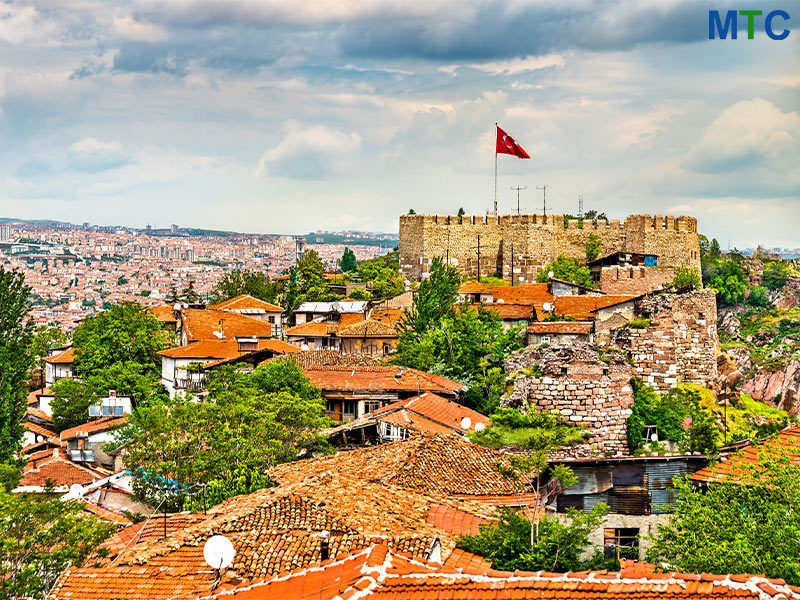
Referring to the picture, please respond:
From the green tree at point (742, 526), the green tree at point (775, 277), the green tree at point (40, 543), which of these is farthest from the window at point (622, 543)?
the green tree at point (775, 277)

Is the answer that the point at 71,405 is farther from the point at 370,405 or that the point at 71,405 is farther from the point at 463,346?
the point at 463,346

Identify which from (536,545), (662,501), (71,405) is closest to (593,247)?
(71,405)

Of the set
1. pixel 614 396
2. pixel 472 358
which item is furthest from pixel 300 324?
pixel 614 396

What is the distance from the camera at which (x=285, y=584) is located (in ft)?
32.1

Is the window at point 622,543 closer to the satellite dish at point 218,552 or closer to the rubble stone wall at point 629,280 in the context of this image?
the satellite dish at point 218,552

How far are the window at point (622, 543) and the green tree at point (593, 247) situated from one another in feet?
127

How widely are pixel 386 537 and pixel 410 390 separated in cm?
1393

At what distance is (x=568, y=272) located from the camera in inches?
1895

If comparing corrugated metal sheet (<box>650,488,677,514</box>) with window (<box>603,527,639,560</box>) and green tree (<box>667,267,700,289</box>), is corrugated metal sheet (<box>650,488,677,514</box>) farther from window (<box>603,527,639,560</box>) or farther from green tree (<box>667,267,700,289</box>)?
green tree (<box>667,267,700,289</box>)

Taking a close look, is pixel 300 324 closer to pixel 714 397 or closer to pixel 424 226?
pixel 424 226

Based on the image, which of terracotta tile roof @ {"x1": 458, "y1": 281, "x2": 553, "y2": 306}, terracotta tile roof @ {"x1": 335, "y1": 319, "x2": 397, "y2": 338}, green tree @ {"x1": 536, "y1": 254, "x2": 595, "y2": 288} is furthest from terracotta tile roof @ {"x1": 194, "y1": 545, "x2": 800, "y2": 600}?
green tree @ {"x1": 536, "y1": 254, "x2": 595, "y2": 288}

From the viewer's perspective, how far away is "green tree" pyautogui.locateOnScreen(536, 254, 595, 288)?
151ft

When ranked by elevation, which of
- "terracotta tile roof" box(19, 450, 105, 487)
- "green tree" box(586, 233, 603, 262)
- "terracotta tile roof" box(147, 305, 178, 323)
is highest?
"green tree" box(586, 233, 603, 262)

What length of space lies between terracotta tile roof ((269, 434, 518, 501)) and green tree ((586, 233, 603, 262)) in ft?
113
